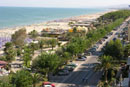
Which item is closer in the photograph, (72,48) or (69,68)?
(69,68)

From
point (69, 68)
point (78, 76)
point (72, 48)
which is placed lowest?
point (78, 76)

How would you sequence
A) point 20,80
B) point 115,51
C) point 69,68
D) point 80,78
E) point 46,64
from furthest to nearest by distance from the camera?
1. point 115,51
2. point 69,68
3. point 80,78
4. point 46,64
5. point 20,80

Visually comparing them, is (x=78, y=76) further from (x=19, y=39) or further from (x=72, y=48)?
(x=19, y=39)

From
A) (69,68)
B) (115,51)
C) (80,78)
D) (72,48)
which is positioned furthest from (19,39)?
(80,78)

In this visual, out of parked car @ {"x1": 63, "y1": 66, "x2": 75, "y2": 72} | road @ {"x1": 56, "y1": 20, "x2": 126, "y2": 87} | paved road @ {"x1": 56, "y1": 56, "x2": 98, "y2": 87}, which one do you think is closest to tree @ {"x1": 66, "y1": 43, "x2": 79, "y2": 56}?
paved road @ {"x1": 56, "y1": 56, "x2": 98, "y2": 87}

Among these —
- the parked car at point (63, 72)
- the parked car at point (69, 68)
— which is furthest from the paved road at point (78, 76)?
the parked car at point (63, 72)

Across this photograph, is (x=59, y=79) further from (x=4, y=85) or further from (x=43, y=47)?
(x=43, y=47)

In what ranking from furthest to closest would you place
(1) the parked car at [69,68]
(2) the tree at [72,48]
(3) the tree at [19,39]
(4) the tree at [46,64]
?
(3) the tree at [19,39] → (2) the tree at [72,48] → (1) the parked car at [69,68] → (4) the tree at [46,64]

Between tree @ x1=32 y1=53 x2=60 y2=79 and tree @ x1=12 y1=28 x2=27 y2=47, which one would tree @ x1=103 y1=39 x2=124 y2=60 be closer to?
tree @ x1=32 y1=53 x2=60 y2=79

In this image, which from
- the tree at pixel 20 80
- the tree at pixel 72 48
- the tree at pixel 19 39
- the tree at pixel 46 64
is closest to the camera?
the tree at pixel 20 80

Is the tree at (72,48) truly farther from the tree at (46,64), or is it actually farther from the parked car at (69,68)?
the tree at (46,64)

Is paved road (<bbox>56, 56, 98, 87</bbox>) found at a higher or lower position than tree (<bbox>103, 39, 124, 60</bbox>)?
lower
